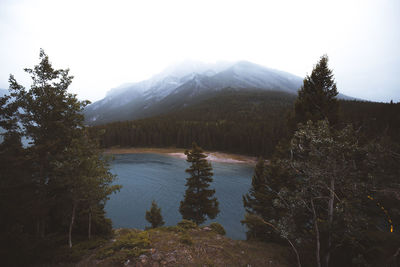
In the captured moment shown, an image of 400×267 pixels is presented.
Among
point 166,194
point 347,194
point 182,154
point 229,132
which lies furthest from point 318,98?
point 229,132

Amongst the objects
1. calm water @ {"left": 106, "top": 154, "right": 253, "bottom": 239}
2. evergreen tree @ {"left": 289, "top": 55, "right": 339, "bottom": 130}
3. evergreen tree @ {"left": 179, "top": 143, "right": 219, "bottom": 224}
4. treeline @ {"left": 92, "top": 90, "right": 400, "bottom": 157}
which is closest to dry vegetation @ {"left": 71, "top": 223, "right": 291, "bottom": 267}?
evergreen tree @ {"left": 179, "top": 143, "right": 219, "bottom": 224}

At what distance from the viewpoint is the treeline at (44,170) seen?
7590 mm

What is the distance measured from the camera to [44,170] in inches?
391

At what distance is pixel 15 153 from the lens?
904cm

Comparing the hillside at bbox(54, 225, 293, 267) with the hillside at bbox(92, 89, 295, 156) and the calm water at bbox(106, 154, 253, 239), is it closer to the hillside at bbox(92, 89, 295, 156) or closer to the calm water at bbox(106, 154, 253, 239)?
the calm water at bbox(106, 154, 253, 239)

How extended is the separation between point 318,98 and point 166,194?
31866 millimetres

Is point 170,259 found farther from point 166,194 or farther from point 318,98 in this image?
point 166,194

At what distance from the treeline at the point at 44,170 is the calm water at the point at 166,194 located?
52.0 feet

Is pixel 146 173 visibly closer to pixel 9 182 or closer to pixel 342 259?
pixel 9 182

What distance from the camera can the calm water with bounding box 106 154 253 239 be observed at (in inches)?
985

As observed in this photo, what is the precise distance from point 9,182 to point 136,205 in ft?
81.2

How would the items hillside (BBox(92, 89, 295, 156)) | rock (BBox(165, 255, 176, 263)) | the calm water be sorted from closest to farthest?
rock (BBox(165, 255, 176, 263)) < the calm water < hillside (BBox(92, 89, 295, 156))

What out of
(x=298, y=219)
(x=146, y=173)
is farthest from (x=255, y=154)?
(x=298, y=219)

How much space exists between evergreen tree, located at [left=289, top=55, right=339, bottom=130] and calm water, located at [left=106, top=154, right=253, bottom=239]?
17310 mm
